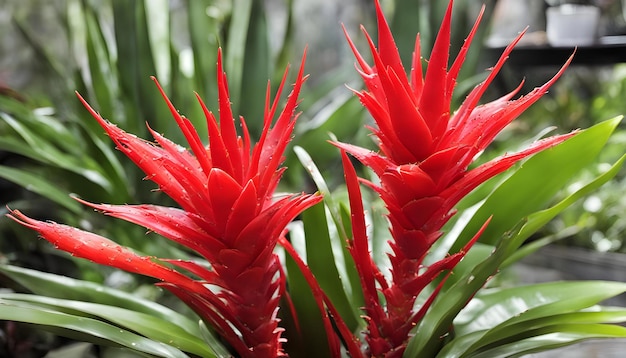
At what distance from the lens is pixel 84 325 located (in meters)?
0.46

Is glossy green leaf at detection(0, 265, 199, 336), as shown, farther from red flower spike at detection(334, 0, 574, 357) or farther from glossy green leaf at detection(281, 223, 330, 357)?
red flower spike at detection(334, 0, 574, 357)

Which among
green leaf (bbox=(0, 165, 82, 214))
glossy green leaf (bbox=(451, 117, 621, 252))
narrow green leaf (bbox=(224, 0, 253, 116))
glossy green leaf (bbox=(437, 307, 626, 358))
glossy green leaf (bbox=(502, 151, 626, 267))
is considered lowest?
glossy green leaf (bbox=(437, 307, 626, 358))

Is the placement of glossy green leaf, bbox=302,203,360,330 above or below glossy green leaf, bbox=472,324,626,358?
above

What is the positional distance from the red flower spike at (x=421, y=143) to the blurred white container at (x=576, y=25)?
113 cm

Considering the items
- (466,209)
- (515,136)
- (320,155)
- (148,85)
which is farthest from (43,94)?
(466,209)

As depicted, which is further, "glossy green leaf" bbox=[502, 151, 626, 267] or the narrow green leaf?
the narrow green leaf

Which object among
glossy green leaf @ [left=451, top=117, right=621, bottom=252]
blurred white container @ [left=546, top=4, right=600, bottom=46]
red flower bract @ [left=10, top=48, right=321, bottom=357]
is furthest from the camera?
blurred white container @ [left=546, top=4, right=600, bottom=46]

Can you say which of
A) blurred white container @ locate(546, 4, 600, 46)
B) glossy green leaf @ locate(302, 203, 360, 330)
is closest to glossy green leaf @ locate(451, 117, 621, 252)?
glossy green leaf @ locate(302, 203, 360, 330)

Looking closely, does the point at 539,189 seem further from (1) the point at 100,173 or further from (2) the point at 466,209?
(1) the point at 100,173

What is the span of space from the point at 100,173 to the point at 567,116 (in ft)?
4.31

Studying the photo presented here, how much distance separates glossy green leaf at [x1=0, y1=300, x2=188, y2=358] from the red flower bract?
2.0 inches

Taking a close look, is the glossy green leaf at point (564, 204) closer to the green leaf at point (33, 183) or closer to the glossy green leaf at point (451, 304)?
the glossy green leaf at point (451, 304)

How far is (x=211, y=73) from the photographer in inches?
45.0

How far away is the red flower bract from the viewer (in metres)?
0.43
